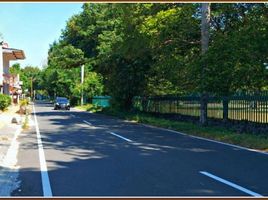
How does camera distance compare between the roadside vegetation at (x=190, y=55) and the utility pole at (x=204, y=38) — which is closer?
the roadside vegetation at (x=190, y=55)

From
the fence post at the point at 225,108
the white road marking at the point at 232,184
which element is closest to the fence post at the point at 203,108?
the fence post at the point at 225,108

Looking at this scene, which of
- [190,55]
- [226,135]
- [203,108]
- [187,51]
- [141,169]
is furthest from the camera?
[187,51]

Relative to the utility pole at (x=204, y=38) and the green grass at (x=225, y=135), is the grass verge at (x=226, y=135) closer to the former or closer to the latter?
the green grass at (x=225, y=135)

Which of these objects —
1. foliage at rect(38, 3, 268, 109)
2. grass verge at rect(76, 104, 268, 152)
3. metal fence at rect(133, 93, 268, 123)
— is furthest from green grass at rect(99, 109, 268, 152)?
foliage at rect(38, 3, 268, 109)

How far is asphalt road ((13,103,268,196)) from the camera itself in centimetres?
896

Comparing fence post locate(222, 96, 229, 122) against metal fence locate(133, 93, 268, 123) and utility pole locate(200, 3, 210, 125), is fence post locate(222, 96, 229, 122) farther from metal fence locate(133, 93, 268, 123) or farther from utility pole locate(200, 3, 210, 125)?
utility pole locate(200, 3, 210, 125)

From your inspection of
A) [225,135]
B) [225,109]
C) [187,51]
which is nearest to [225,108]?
[225,109]

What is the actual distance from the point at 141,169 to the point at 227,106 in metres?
12.1

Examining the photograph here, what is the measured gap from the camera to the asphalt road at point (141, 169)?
8.96m

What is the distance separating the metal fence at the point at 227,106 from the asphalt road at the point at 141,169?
2.87 m

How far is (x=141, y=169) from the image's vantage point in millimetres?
11438

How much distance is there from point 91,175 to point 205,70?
1270cm

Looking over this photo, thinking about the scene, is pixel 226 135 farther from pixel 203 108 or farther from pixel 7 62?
pixel 7 62

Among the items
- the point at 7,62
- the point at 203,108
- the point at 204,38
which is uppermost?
the point at 7,62
